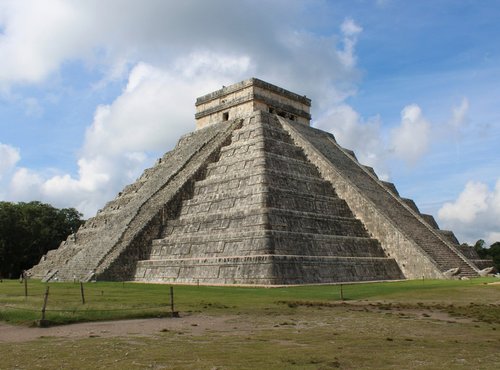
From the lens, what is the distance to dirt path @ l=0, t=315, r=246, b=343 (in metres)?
9.77

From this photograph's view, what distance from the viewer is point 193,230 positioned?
80.9 ft

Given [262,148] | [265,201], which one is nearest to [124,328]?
[265,201]

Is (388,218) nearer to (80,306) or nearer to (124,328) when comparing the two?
(80,306)

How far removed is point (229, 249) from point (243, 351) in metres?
14.0

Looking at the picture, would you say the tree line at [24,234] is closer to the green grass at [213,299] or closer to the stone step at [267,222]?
the stone step at [267,222]

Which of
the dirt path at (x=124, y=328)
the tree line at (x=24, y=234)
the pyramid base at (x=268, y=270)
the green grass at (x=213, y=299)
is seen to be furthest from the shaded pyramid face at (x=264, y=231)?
the tree line at (x=24, y=234)

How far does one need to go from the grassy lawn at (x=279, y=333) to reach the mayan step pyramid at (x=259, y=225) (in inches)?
170

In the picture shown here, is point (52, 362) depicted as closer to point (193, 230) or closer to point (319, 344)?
point (319, 344)

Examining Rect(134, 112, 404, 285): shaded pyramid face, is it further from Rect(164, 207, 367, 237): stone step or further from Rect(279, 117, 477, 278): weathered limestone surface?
Rect(279, 117, 477, 278): weathered limestone surface

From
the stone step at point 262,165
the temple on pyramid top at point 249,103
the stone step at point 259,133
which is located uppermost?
the temple on pyramid top at point 249,103

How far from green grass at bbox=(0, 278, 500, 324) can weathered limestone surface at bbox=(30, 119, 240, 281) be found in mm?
6347

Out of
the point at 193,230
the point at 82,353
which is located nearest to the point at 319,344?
the point at 82,353

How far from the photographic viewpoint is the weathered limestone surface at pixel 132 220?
24172 millimetres

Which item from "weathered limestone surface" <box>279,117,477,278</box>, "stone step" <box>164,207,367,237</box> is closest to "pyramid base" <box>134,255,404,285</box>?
"weathered limestone surface" <box>279,117,477,278</box>
